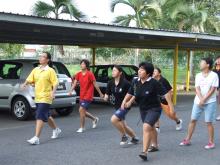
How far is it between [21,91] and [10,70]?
949 mm

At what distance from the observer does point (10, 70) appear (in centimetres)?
1271

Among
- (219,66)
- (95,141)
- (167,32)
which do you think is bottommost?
(95,141)

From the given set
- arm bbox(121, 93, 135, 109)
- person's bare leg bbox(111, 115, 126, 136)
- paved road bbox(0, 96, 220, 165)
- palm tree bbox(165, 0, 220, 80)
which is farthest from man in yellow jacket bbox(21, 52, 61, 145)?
palm tree bbox(165, 0, 220, 80)

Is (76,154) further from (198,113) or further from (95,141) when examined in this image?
(198,113)

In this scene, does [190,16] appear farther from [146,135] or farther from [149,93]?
[146,135]

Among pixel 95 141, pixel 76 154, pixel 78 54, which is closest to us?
pixel 76 154

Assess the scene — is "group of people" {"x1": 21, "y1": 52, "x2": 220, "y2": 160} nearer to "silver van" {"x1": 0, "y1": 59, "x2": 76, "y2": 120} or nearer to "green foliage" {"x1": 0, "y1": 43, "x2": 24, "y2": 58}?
"silver van" {"x1": 0, "y1": 59, "x2": 76, "y2": 120}

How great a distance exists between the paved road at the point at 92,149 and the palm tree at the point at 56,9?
55.1ft

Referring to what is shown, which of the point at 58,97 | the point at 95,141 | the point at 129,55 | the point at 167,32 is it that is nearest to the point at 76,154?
the point at 95,141

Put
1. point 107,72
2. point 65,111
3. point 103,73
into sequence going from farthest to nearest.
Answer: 1. point 103,73
2. point 107,72
3. point 65,111

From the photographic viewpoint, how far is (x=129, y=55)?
38.8 metres

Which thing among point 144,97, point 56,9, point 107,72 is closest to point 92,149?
point 144,97

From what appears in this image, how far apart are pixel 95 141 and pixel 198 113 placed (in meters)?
2.14

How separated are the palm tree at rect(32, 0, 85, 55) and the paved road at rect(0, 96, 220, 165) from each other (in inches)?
661
